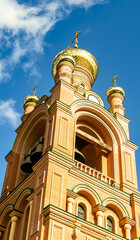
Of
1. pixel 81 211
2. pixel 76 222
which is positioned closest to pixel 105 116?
pixel 81 211

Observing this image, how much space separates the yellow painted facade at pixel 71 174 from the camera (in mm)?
15578

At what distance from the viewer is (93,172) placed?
732 inches

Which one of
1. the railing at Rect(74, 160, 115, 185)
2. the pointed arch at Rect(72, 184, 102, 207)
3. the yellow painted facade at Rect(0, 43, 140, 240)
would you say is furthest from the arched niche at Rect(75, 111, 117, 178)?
the pointed arch at Rect(72, 184, 102, 207)

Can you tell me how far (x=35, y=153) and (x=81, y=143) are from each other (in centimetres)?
330

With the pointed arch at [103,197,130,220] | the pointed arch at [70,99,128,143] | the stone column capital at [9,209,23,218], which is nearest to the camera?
the stone column capital at [9,209,23,218]

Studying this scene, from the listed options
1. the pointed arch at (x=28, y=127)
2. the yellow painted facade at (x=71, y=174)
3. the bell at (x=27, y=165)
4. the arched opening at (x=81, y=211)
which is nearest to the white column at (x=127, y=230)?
the yellow painted facade at (x=71, y=174)

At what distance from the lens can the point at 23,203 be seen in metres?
17.5

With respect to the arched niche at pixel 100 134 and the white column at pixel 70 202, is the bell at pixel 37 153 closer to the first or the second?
the arched niche at pixel 100 134

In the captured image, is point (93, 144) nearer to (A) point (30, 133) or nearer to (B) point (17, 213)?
(A) point (30, 133)

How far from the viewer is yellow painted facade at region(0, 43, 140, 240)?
51.1 ft

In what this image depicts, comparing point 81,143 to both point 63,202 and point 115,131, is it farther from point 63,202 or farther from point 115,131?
point 63,202

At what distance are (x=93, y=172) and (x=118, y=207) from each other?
1760mm

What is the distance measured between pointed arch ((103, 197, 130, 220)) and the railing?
48.1 inches

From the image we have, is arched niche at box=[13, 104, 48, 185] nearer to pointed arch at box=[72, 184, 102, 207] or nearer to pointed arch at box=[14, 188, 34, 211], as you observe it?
pointed arch at box=[14, 188, 34, 211]
